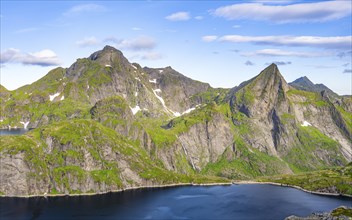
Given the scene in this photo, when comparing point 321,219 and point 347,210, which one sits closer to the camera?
point 321,219

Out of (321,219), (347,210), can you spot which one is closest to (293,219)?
(321,219)

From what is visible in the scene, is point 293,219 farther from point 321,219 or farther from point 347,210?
point 347,210
